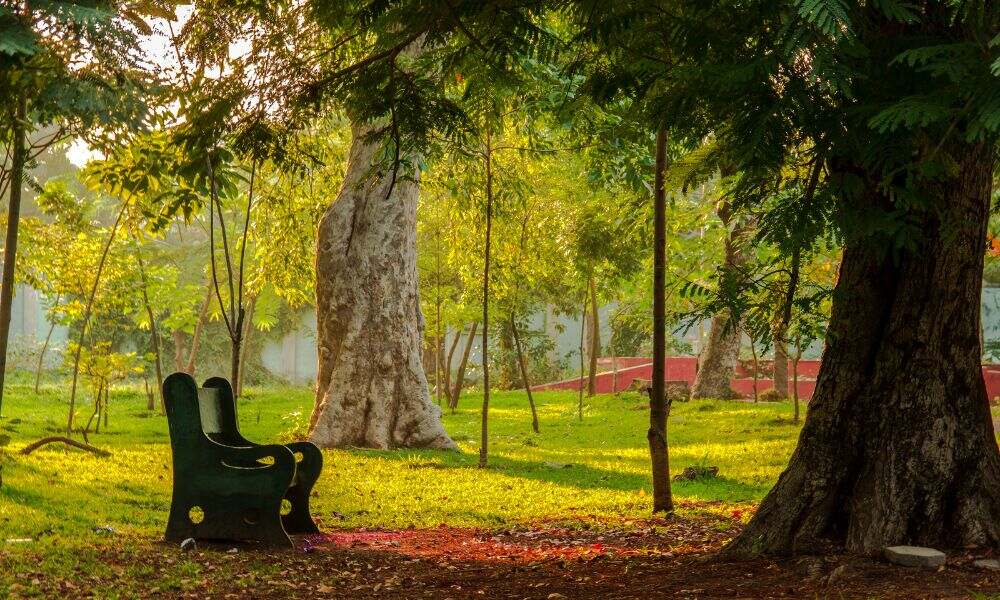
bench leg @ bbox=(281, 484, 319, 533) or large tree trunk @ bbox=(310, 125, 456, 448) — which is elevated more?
large tree trunk @ bbox=(310, 125, 456, 448)

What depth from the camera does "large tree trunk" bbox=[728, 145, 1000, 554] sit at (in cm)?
576

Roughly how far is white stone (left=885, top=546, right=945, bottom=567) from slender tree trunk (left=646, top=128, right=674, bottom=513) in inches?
133

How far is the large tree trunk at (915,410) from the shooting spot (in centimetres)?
576

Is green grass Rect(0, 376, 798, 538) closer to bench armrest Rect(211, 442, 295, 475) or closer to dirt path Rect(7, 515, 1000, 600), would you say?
bench armrest Rect(211, 442, 295, 475)

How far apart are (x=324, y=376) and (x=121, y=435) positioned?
3.87 m

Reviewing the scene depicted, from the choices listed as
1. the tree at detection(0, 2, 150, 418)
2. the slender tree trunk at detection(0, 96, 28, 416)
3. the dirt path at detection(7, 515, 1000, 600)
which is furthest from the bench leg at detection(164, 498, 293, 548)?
the tree at detection(0, 2, 150, 418)

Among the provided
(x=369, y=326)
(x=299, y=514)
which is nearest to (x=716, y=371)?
(x=369, y=326)

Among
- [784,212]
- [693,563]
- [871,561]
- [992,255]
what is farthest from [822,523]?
[992,255]

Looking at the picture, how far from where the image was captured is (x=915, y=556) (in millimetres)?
5430

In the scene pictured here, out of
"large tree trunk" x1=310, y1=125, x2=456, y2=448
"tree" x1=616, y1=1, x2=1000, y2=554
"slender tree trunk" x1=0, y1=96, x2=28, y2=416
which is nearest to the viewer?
"tree" x1=616, y1=1, x2=1000, y2=554

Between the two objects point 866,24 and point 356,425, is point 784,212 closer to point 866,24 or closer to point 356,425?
point 866,24

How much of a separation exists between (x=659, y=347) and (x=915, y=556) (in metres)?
3.73

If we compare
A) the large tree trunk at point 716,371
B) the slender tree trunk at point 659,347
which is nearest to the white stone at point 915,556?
the slender tree trunk at point 659,347

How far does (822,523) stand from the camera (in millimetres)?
6012
